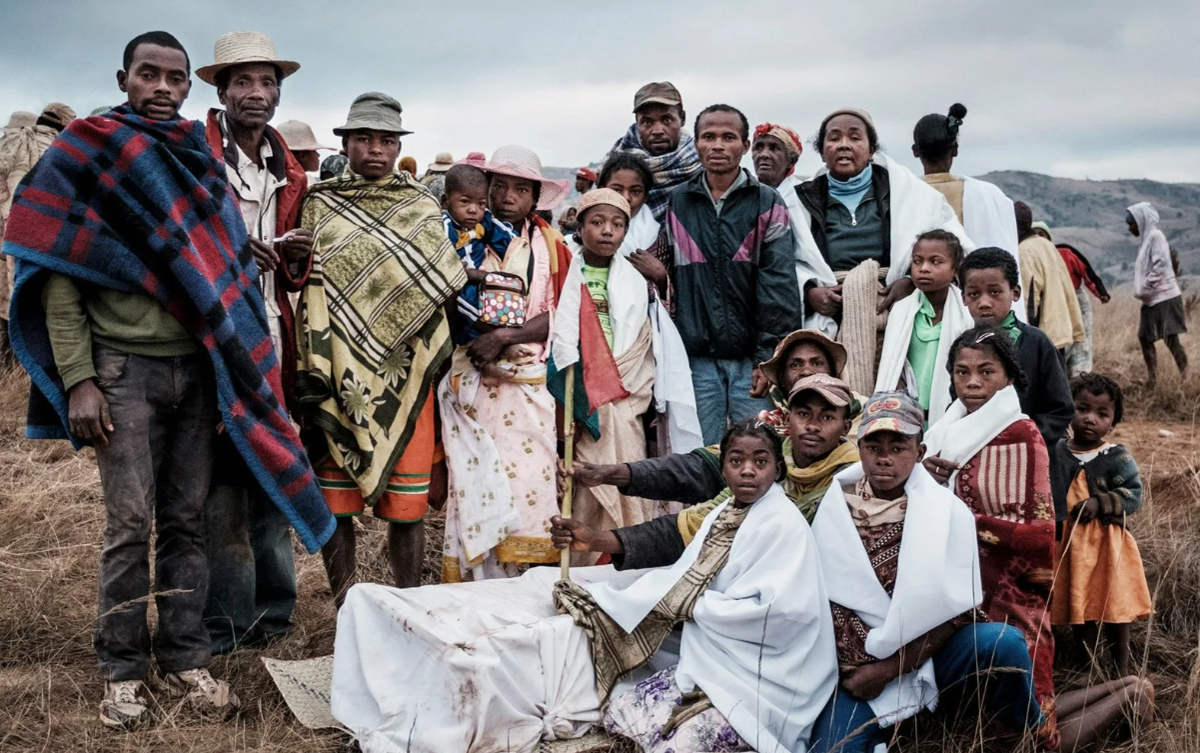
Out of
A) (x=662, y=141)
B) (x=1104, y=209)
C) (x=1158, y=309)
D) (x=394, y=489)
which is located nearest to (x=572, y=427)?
(x=394, y=489)

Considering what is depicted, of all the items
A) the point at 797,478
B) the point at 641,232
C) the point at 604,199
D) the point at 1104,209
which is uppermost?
the point at 1104,209

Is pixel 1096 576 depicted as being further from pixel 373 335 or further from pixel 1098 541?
pixel 373 335

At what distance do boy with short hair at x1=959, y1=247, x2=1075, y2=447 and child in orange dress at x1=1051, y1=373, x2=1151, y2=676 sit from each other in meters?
0.18

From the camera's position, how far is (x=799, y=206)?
5.03 m

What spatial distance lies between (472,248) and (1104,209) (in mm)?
57191

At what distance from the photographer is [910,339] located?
14.6 ft

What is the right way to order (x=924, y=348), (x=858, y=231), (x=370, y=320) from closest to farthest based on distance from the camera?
(x=370, y=320) < (x=924, y=348) < (x=858, y=231)

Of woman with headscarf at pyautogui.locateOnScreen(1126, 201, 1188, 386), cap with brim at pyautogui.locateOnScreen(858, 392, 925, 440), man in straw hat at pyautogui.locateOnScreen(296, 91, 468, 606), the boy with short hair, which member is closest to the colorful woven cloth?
man in straw hat at pyautogui.locateOnScreen(296, 91, 468, 606)

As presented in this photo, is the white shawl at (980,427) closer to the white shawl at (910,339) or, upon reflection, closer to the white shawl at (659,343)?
the white shawl at (910,339)

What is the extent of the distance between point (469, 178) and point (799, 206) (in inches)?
61.0

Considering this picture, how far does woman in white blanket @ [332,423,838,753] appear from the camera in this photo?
323 cm

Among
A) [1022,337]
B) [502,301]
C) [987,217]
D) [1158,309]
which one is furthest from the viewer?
[1158,309]

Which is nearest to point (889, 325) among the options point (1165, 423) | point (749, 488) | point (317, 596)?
point (749, 488)

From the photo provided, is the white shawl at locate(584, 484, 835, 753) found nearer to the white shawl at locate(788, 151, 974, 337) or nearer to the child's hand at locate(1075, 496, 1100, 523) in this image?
the child's hand at locate(1075, 496, 1100, 523)
